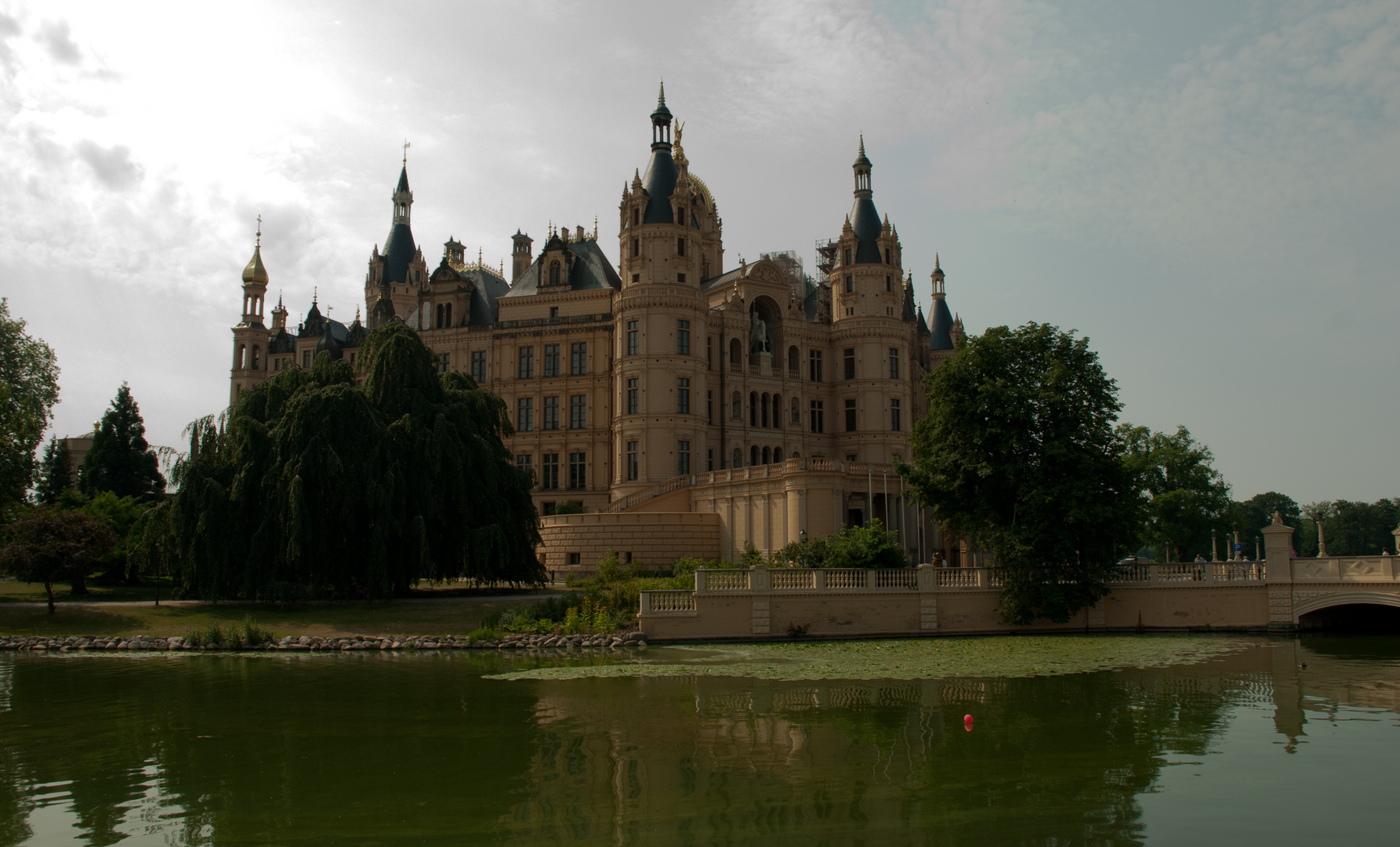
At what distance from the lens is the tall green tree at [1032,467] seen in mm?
29891

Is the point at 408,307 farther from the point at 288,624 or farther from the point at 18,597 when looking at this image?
the point at 288,624

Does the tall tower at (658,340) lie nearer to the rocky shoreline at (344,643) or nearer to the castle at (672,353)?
the castle at (672,353)

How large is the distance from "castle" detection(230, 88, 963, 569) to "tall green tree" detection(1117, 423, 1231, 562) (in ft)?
44.8

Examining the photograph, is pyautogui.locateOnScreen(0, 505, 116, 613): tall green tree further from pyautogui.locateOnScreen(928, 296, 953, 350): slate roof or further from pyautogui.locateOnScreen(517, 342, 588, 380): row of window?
pyautogui.locateOnScreen(928, 296, 953, 350): slate roof

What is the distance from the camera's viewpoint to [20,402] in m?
46.1

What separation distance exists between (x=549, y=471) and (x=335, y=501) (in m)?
24.7

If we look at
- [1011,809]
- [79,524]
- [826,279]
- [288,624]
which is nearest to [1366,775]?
[1011,809]

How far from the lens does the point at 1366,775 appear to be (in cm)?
1284

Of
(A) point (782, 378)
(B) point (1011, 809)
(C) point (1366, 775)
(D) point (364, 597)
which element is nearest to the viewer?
(B) point (1011, 809)

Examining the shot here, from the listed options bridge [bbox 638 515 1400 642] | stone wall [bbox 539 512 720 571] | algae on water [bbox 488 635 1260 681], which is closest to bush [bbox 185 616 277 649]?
algae on water [bbox 488 635 1260 681]

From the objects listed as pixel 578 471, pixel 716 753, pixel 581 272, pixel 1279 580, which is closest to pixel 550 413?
pixel 578 471

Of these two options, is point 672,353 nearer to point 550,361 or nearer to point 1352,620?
point 550,361

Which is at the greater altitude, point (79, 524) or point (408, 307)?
point (408, 307)

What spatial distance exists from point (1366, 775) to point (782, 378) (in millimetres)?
45923
